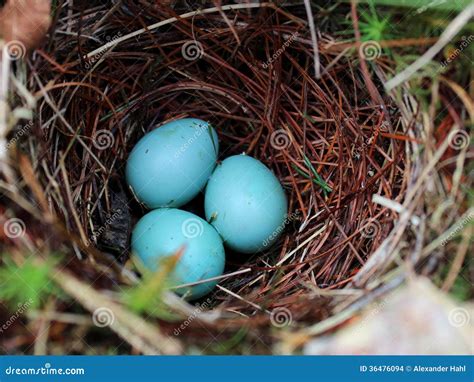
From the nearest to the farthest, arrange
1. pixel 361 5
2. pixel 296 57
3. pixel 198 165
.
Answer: pixel 361 5, pixel 198 165, pixel 296 57

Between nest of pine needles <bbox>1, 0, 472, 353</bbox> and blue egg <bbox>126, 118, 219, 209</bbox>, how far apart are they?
0.10m

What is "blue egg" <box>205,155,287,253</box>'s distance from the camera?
1408 mm

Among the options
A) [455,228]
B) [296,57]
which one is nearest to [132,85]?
[296,57]

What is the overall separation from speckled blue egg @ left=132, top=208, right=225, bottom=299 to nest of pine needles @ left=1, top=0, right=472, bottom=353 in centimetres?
6

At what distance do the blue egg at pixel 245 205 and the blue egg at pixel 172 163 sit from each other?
0.05 meters

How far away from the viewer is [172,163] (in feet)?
4.63

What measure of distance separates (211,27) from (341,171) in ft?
1.63

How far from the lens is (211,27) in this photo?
5.06 ft

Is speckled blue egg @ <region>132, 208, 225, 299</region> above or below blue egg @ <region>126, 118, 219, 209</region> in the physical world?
below

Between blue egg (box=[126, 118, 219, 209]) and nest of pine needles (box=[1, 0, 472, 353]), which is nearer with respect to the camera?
nest of pine needles (box=[1, 0, 472, 353])

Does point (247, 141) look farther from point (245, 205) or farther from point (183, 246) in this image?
point (183, 246)

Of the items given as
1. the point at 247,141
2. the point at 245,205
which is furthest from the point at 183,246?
the point at 247,141

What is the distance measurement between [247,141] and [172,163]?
303 mm

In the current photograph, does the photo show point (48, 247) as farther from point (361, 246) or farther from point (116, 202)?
point (361, 246)
